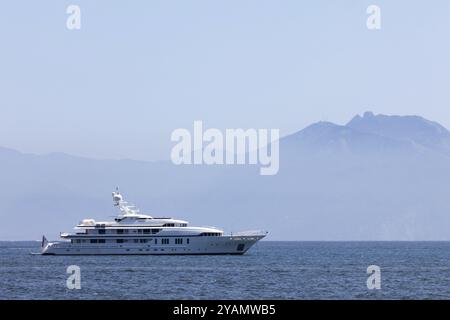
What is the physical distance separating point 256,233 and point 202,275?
49616 mm

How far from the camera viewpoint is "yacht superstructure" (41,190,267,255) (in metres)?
130

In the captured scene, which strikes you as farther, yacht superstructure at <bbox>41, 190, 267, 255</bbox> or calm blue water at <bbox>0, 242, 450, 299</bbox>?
yacht superstructure at <bbox>41, 190, 267, 255</bbox>

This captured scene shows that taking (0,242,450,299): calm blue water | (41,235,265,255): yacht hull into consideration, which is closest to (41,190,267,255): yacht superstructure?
(41,235,265,255): yacht hull

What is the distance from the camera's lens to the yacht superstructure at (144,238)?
130375 mm

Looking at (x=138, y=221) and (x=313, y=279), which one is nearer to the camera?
(x=313, y=279)

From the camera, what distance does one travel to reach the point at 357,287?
Result: 77250 millimetres

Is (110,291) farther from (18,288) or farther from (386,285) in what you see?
(386,285)

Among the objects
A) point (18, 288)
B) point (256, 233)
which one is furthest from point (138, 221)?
point (18, 288)

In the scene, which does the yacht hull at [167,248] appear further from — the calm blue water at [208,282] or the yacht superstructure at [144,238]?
the calm blue water at [208,282]

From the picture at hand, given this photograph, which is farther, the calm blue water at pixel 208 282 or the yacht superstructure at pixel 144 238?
the yacht superstructure at pixel 144 238

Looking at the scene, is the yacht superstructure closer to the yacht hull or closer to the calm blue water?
the yacht hull

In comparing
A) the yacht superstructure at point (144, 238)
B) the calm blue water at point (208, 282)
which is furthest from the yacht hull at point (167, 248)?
the calm blue water at point (208, 282)
